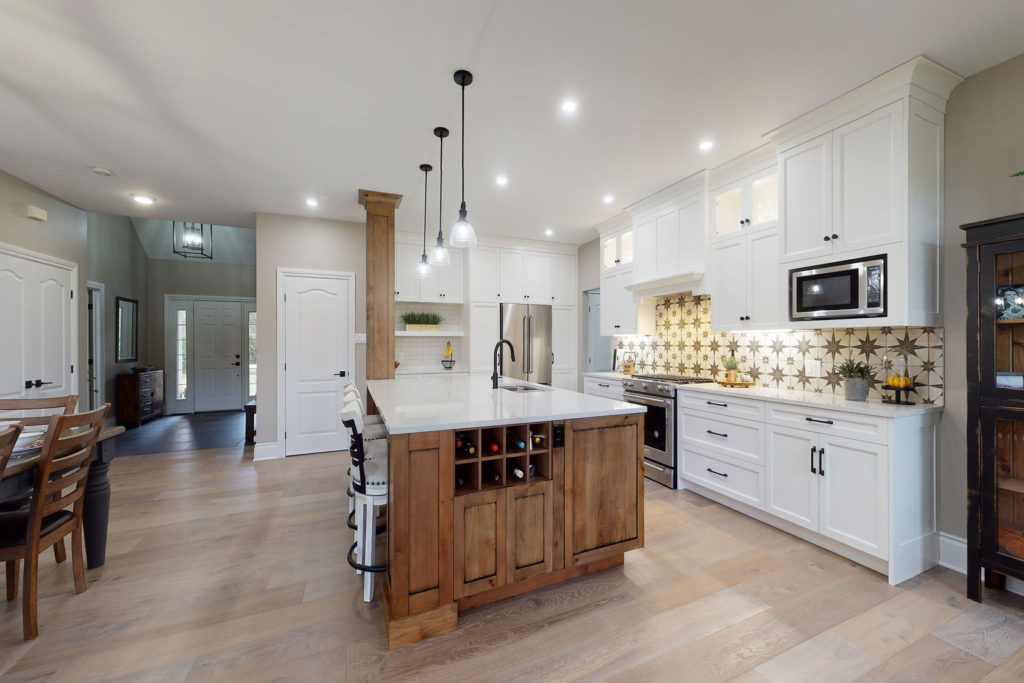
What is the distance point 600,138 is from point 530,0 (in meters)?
1.29

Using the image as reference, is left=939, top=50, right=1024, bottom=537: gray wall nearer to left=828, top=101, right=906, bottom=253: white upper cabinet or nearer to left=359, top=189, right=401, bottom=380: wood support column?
left=828, top=101, right=906, bottom=253: white upper cabinet

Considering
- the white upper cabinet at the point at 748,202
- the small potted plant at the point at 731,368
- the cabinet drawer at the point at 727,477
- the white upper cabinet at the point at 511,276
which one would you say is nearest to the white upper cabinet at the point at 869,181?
the white upper cabinet at the point at 748,202

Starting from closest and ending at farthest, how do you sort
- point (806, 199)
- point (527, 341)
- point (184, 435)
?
point (806, 199) < point (527, 341) < point (184, 435)

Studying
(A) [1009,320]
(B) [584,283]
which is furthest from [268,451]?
(A) [1009,320]

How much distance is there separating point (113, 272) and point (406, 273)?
185 inches

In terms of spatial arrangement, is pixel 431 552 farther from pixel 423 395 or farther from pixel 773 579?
pixel 773 579

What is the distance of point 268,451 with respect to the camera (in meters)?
4.53

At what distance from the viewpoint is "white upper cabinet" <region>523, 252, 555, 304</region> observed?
568 cm

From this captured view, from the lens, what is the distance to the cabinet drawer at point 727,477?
113 inches

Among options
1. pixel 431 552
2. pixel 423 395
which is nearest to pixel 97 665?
pixel 431 552

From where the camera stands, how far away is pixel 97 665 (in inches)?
63.6

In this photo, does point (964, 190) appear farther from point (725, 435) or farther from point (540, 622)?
point (540, 622)

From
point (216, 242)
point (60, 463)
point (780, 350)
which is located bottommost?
point (60, 463)

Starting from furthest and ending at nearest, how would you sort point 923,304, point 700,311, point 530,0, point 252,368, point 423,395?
point 252,368, point 700,311, point 423,395, point 923,304, point 530,0
